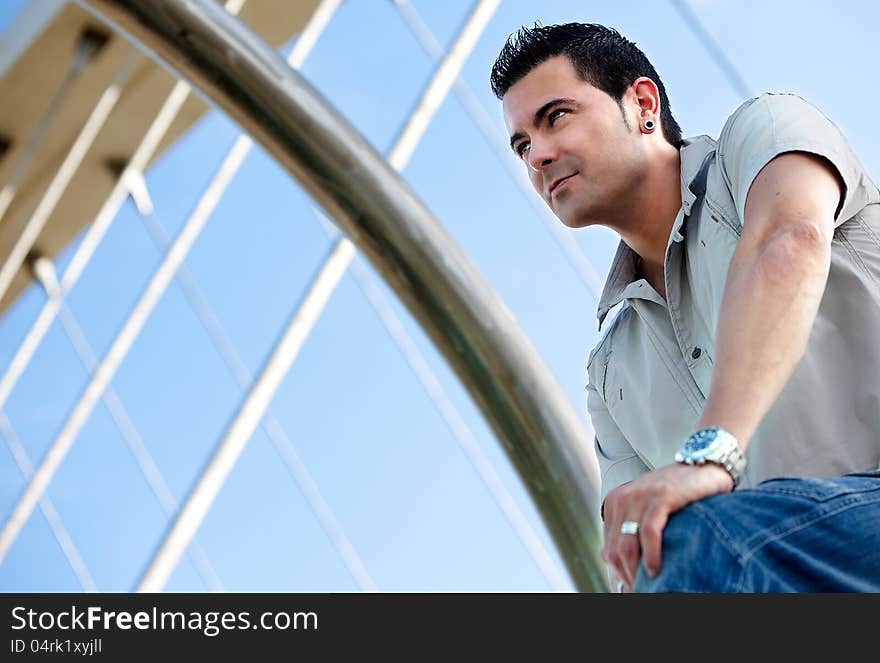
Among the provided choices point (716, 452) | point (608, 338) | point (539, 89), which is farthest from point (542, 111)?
point (716, 452)

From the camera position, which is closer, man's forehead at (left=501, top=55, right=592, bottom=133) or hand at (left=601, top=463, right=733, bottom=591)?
hand at (left=601, top=463, right=733, bottom=591)

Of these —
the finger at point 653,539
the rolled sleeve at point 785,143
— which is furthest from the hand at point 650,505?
the rolled sleeve at point 785,143

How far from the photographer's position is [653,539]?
94 cm

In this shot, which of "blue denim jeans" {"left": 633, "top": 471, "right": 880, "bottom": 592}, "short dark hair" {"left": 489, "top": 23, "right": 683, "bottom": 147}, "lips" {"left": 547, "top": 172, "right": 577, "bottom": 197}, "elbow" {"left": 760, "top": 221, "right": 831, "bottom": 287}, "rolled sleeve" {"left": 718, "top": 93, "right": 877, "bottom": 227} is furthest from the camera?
"short dark hair" {"left": 489, "top": 23, "right": 683, "bottom": 147}

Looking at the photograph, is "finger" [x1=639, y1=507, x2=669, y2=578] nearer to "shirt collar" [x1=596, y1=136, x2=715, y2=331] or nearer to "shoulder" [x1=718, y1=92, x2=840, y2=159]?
"shoulder" [x1=718, y1=92, x2=840, y2=159]

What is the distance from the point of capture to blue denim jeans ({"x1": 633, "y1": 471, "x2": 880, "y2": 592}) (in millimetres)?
899

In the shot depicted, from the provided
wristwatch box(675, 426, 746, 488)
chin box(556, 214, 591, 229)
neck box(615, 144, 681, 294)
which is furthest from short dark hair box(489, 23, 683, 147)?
wristwatch box(675, 426, 746, 488)

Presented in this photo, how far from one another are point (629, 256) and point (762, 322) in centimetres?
54

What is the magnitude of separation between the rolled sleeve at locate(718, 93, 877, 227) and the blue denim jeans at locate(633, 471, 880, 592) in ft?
1.57

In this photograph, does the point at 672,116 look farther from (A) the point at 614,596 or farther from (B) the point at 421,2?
(B) the point at 421,2

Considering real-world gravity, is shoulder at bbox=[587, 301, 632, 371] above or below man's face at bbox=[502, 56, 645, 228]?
below

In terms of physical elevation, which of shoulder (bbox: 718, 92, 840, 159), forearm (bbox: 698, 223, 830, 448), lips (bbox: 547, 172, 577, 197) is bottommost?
forearm (bbox: 698, 223, 830, 448)

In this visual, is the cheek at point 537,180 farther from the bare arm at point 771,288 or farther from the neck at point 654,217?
the bare arm at point 771,288

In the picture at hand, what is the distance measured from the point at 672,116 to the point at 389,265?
0.72 m
